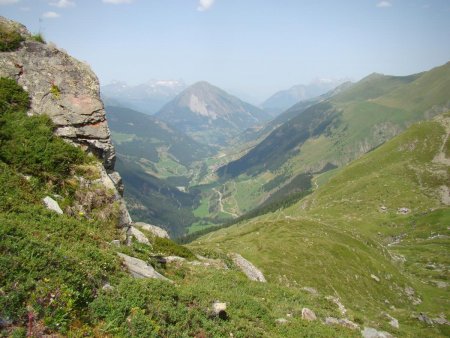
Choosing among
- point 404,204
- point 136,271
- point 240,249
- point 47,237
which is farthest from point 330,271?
point 404,204

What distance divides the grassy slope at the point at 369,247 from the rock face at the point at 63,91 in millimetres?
30772

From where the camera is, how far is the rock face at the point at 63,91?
26.4 m

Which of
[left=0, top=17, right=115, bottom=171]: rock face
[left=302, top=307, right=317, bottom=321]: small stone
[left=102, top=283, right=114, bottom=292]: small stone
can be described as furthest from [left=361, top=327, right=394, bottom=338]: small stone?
[left=0, top=17, right=115, bottom=171]: rock face

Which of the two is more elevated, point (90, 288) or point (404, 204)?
point (90, 288)

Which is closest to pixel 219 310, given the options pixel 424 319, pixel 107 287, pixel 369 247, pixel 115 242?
pixel 107 287

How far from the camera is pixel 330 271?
221 feet

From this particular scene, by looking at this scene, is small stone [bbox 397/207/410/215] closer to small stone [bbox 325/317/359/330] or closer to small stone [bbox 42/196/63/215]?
small stone [bbox 325/317/359/330]

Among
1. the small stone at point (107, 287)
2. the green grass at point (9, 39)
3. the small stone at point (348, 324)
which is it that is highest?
the green grass at point (9, 39)

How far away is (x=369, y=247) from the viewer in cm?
9650

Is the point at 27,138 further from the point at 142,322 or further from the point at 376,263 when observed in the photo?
the point at 376,263

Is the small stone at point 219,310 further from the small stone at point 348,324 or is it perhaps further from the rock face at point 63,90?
the rock face at point 63,90

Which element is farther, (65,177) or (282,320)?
(65,177)

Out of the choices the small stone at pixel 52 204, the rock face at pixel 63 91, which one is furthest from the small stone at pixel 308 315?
the small stone at pixel 52 204

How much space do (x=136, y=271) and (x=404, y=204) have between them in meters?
172
